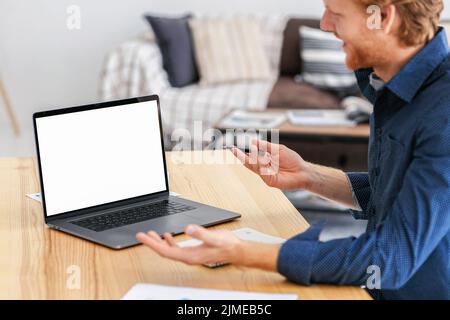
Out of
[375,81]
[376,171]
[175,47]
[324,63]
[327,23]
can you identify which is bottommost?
[324,63]

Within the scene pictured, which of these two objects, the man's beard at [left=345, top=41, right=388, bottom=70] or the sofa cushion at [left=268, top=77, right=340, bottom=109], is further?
the sofa cushion at [left=268, top=77, right=340, bottom=109]

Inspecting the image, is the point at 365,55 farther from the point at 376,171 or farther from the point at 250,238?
the point at 250,238

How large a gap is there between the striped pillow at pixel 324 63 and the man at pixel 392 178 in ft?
10.1

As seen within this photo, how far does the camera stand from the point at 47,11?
5078 mm

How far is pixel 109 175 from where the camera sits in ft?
5.11

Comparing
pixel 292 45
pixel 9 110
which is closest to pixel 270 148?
pixel 292 45

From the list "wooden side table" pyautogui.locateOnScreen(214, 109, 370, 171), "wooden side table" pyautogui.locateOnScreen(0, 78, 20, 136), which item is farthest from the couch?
"wooden side table" pyautogui.locateOnScreen(0, 78, 20, 136)

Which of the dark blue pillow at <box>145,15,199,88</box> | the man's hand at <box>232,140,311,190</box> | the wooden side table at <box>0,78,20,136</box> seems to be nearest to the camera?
the man's hand at <box>232,140,311,190</box>

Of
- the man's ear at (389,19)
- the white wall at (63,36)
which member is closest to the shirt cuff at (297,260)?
the man's ear at (389,19)

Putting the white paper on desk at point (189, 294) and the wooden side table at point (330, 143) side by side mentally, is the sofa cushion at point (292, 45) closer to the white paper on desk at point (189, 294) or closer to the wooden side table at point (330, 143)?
the wooden side table at point (330, 143)

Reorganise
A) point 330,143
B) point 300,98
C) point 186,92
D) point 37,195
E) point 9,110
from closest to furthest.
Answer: point 37,195 < point 330,143 < point 300,98 < point 186,92 < point 9,110

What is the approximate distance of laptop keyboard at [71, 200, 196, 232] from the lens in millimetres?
1461

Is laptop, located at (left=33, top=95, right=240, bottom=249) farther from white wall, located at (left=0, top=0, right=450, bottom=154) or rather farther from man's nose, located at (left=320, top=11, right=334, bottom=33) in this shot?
white wall, located at (left=0, top=0, right=450, bottom=154)

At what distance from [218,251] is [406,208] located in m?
0.29
